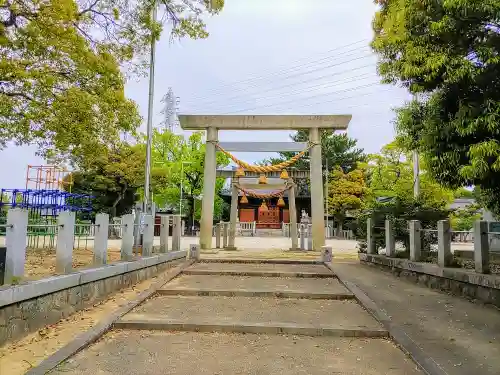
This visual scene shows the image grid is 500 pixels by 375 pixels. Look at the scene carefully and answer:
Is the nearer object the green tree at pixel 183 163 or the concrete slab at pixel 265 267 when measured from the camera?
the concrete slab at pixel 265 267

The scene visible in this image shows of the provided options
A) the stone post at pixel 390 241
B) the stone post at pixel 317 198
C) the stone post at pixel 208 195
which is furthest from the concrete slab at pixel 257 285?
the stone post at pixel 208 195

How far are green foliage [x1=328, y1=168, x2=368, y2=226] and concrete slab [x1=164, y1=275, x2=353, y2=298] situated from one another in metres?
24.2

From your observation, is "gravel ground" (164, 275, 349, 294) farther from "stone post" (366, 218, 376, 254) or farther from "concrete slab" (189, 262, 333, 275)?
"stone post" (366, 218, 376, 254)

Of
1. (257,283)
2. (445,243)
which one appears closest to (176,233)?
(257,283)

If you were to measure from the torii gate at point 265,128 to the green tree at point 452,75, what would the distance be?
6858mm

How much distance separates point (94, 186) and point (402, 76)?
22.6 meters

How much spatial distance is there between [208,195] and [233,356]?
10539 millimetres

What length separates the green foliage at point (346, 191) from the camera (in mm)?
31844

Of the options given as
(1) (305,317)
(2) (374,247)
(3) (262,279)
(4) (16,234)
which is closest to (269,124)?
(2) (374,247)

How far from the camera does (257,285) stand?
7.52 meters

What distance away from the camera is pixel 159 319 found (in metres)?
5.16

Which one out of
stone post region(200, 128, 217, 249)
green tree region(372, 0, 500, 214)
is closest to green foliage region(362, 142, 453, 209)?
stone post region(200, 128, 217, 249)

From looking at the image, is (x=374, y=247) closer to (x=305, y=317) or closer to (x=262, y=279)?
(x=262, y=279)

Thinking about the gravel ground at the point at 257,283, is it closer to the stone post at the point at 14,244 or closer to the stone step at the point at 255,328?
the stone step at the point at 255,328
